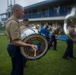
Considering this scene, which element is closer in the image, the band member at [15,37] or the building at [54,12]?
the band member at [15,37]

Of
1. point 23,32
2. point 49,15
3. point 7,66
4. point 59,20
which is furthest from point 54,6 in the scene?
point 23,32

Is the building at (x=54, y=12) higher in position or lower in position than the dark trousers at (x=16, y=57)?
higher

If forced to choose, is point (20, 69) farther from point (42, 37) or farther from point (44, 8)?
point (44, 8)

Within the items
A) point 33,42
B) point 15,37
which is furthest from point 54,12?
point 15,37

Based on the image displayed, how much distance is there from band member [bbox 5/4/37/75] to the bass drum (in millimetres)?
152

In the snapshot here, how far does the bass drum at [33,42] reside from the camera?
14.4 ft

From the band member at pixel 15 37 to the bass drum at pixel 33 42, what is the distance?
0.50 feet

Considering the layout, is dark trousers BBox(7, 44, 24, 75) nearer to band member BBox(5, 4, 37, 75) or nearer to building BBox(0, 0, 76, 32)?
band member BBox(5, 4, 37, 75)

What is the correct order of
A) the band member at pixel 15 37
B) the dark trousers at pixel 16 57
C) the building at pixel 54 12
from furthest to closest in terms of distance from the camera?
the building at pixel 54 12
the dark trousers at pixel 16 57
the band member at pixel 15 37

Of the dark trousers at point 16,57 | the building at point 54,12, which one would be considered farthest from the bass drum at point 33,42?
the building at point 54,12

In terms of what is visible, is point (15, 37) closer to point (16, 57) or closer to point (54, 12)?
point (16, 57)

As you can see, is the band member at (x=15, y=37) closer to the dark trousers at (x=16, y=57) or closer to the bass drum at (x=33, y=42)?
the dark trousers at (x=16, y=57)

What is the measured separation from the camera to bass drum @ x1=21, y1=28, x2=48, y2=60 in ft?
14.4

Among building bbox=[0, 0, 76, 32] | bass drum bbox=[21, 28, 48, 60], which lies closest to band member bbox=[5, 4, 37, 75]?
bass drum bbox=[21, 28, 48, 60]
